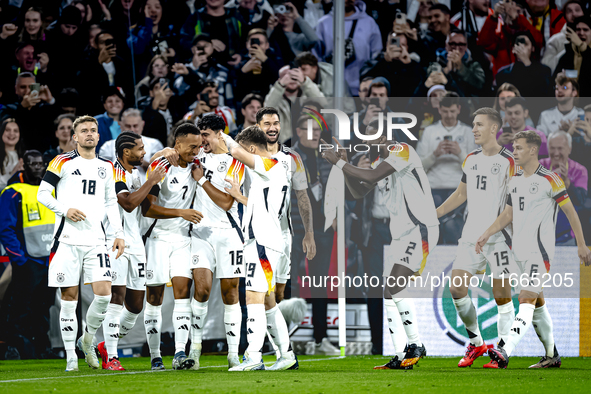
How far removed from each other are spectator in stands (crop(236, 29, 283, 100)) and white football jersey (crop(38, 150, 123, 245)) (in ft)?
13.8

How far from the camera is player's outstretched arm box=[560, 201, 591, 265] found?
746cm

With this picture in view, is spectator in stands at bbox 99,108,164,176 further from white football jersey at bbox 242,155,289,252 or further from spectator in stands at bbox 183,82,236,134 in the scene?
white football jersey at bbox 242,155,289,252

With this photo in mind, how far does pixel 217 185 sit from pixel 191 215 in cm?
39

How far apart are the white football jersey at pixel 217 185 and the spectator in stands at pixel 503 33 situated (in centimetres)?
505

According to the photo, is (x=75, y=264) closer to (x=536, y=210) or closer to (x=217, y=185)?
(x=217, y=185)

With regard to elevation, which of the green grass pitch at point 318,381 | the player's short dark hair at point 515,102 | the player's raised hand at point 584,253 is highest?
the player's short dark hair at point 515,102

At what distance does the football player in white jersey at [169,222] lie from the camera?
6.71m

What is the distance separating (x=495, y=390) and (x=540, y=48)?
7024 mm

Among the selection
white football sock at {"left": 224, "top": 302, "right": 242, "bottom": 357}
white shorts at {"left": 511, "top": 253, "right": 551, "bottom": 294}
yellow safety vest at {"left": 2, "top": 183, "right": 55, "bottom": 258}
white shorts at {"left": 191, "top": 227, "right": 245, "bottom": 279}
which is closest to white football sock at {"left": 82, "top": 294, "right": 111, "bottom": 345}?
white shorts at {"left": 191, "top": 227, "right": 245, "bottom": 279}

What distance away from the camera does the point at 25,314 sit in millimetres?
8844

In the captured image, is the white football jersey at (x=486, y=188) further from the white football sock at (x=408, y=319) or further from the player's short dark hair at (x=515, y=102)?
the white football sock at (x=408, y=319)

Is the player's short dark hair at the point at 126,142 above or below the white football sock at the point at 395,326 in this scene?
above

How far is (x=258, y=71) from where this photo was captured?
10.4 metres

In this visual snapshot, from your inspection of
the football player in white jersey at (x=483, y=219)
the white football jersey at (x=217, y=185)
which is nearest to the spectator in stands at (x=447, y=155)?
the football player in white jersey at (x=483, y=219)
